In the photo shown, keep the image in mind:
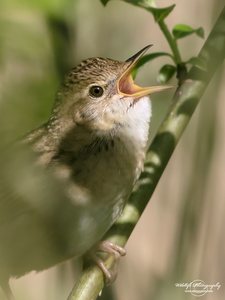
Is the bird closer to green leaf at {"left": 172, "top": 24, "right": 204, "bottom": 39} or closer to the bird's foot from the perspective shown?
the bird's foot

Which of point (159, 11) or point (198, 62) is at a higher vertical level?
point (159, 11)

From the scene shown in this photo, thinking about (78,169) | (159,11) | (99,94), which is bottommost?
(78,169)

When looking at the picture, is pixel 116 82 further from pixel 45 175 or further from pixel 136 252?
pixel 136 252

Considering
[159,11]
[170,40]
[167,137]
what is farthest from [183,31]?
[167,137]

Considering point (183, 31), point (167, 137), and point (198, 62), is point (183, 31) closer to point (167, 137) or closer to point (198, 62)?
point (198, 62)

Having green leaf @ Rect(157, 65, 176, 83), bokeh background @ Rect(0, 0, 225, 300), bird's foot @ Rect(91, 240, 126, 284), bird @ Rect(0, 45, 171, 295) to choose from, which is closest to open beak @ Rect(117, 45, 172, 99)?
bird @ Rect(0, 45, 171, 295)

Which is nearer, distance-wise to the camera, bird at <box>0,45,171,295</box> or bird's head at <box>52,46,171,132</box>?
bird at <box>0,45,171,295</box>

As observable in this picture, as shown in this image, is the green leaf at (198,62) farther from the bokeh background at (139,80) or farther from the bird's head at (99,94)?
the bird's head at (99,94)

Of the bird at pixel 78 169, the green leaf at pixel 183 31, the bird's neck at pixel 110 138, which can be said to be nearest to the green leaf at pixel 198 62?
the green leaf at pixel 183 31
